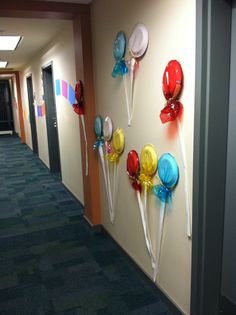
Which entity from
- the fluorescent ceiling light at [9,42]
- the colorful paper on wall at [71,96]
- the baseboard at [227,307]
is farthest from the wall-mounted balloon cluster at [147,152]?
the fluorescent ceiling light at [9,42]

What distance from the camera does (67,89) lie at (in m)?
3.94

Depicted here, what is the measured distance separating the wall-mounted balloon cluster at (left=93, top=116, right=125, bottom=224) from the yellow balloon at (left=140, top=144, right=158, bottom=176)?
405 mm

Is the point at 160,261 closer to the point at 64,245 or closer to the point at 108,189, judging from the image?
the point at 108,189

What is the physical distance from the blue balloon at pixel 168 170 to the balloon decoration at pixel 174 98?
77 millimetres

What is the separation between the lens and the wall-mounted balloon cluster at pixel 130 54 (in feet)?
6.47

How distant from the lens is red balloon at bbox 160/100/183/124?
167 cm

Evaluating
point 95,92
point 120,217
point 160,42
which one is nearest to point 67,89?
point 95,92

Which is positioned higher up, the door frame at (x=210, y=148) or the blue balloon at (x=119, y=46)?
the blue balloon at (x=119, y=46)

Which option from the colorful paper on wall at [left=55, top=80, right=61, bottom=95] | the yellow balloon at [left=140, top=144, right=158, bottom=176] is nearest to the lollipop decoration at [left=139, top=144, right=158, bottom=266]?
the yellow balloon at [left=140, top=144, right=158, bottom=176]

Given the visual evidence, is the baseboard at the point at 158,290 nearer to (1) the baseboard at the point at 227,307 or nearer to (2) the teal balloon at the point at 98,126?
(1) the baseboard at the point at 227,307

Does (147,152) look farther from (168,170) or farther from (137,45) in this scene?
(137,45)

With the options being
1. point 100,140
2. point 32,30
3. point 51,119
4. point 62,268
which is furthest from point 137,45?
point 51,119

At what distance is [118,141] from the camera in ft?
8.15

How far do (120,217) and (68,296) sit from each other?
798 millimetres
